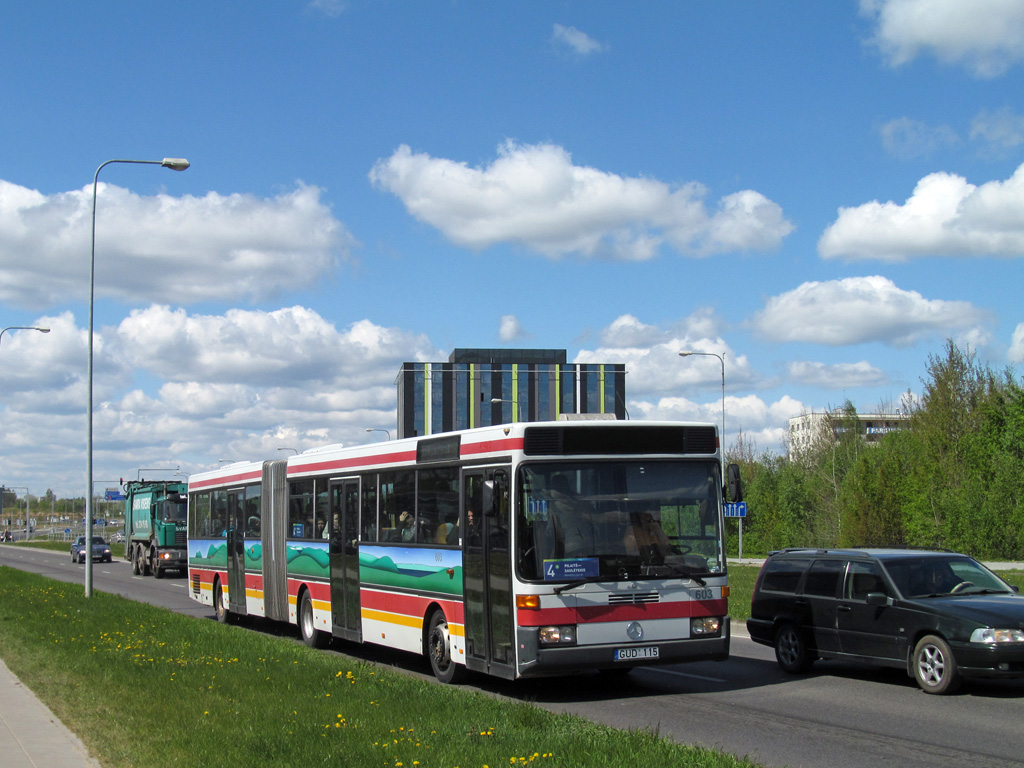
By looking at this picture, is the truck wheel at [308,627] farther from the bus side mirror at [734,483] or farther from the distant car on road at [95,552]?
the distant car on road at [95,552]

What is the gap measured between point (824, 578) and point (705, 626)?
2336 mm

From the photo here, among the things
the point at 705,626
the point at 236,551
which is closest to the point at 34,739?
the point at 705,626

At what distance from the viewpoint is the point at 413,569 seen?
14.0m

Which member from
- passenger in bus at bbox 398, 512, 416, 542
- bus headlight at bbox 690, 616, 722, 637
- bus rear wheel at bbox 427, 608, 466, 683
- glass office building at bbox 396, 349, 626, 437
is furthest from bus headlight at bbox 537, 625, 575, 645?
glass office building at bbox 396, 349, 626, 437

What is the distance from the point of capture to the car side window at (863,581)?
12.6 m

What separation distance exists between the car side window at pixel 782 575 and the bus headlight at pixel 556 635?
390 centimetres

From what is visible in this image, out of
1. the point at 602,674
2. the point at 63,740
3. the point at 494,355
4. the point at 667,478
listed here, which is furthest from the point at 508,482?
the point at 494,355

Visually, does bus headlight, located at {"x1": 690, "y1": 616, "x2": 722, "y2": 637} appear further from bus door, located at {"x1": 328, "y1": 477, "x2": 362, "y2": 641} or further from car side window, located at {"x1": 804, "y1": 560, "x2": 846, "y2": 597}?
bus door, located at {"x1": 328, "y1": 477, "x2": 362, "y2": 641}

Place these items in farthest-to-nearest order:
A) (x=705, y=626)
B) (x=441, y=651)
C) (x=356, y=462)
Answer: (x=356, y=462) → (x=441, y=651) → (x=705, y=626)

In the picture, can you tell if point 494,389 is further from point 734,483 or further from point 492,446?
point 734,483

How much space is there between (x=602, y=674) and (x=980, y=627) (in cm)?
473

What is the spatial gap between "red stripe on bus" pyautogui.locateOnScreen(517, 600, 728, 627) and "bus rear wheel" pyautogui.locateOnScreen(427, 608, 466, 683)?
6.61ft

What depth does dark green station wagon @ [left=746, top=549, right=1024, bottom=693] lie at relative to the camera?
36.7 feet

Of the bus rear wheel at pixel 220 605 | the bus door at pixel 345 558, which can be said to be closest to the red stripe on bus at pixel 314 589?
the bus door at pixel 345 558
